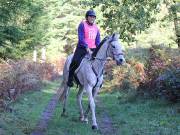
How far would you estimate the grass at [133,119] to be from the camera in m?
11.1

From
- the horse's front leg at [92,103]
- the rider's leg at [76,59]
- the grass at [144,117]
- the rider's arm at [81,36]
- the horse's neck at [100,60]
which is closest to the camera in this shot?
the grass at [144,117]

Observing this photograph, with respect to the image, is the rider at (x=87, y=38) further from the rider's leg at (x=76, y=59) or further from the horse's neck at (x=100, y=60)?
the horse's neck at (x=100, y=60)

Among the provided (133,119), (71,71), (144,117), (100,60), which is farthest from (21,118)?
(144,117)

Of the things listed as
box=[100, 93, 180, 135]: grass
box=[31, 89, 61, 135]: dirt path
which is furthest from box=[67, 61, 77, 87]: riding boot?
box=[100, 93, 180, 135]: grass

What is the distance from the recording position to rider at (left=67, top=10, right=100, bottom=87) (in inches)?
495

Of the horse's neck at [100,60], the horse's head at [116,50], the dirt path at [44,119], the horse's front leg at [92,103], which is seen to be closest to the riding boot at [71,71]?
the horse's neck at [100,60]

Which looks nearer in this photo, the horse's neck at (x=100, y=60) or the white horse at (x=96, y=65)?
the white horse at (x=96, y=65)

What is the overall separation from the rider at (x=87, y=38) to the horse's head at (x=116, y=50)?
784 millimetres

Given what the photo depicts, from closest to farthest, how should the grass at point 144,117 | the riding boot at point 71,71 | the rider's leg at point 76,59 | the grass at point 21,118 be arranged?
the grass at point 21,118 < the grass at point 144,117 < the rider's leg at point 76,59 < the riding boot at point 71,71

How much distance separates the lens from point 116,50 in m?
11.8

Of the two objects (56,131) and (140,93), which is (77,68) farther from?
(140,93)

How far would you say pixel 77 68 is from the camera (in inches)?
512

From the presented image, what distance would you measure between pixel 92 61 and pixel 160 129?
2858 millimetres

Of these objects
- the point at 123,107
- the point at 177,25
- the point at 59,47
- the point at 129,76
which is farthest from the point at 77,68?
the point at 59,47
